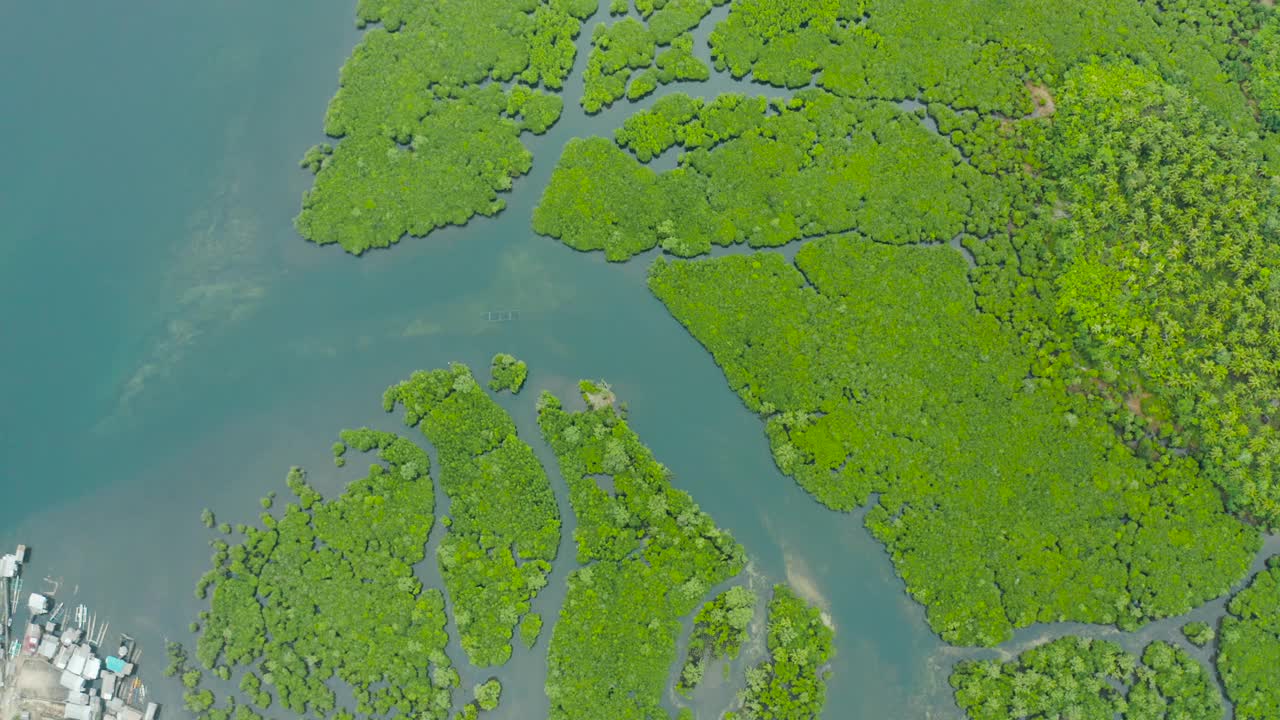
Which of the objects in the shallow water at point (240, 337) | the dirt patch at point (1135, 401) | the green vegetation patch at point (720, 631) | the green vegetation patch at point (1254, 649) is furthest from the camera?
the dirt patch at point (1135, 401)

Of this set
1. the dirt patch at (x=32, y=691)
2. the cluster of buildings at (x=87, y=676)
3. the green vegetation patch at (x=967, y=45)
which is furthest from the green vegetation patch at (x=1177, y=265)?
the dirt patch at (x=32, y=691)

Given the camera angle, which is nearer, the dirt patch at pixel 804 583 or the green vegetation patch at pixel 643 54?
the dirt patch at pixel 804 583

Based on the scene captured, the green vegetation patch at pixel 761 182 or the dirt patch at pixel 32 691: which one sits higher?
the green vegetation patch at pixel 761 182

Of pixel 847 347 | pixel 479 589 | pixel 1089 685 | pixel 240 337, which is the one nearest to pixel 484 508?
pixel 479 589

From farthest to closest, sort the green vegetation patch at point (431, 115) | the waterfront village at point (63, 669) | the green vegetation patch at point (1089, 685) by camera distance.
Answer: the green vegetation patch at point (431, 115)
the waterfront village at point (63, 669)
the green vegetation patch at point (1089, 685)

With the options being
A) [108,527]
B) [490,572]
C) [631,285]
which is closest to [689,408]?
[631,285]

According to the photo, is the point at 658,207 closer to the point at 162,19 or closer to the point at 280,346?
the point at 280,346

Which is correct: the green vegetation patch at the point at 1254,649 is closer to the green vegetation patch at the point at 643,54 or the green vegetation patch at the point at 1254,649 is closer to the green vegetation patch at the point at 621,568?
the green vegetation patch at the point at 621,568

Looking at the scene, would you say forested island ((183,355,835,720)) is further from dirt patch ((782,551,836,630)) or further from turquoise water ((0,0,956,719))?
turquoise water ((0,0,956,719))
